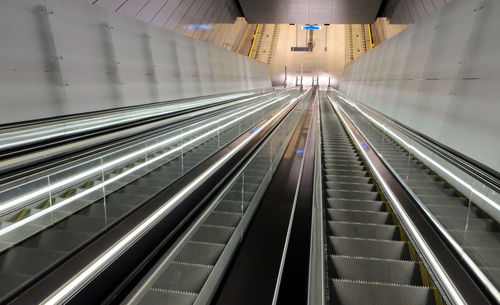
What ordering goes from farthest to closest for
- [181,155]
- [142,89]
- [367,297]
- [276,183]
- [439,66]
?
[142,89] → [439,66] → [181,155] → [276,183] → [367,297]

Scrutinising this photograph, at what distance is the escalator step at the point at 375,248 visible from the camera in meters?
3.47

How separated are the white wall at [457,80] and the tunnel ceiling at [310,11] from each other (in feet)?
30.6

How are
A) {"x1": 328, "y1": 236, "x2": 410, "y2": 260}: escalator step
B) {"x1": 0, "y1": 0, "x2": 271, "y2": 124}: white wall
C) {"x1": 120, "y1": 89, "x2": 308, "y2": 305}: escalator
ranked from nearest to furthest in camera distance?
{"x1": 120, "y1": 89, "x2": 308, "y2": 305}: escalator, {"x1": 328, "y1": 236, "x2": 410, "y2": 260}: escalator step, {"x1": 0, "y1": 0, "x2": 271, "y2": 124}: white wall

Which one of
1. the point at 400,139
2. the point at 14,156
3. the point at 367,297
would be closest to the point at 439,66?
the point at 400,139

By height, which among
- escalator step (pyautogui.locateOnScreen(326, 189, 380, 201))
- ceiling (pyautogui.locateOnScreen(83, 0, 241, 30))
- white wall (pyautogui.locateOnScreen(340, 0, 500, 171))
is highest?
ceiling (pyautogui.locateOnScreen(83, 0, 241, 30))

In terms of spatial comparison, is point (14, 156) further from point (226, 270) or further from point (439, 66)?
point (439, 66)

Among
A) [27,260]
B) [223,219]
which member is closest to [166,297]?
[223,219]

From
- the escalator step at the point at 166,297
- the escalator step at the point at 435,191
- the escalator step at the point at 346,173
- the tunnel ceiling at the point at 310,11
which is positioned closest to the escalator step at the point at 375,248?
the escalator step at the point at 435,191

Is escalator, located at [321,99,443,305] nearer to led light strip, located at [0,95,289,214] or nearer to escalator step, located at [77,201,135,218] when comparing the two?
escalator step, located at [77,201,135,218]

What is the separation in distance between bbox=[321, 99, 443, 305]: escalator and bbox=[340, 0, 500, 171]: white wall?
165 centimetres

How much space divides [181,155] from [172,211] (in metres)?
1.67

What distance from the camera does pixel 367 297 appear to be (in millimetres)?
2627

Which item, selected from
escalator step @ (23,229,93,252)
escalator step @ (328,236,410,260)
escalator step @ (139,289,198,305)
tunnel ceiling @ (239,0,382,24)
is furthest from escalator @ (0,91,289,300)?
tunnel ceiling @ (239,0,382,24)

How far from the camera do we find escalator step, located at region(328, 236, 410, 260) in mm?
3467
